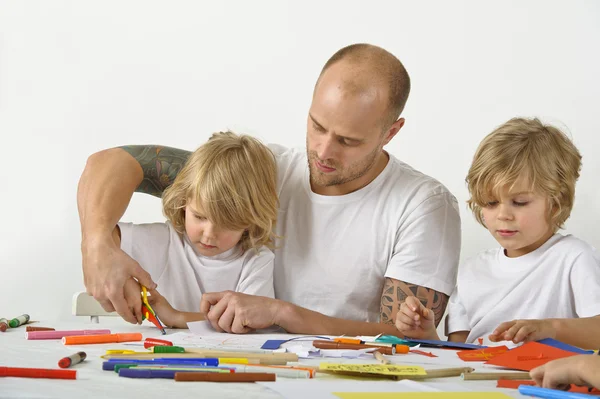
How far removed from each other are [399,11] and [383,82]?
1.45 metres

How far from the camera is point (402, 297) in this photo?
2121 mm

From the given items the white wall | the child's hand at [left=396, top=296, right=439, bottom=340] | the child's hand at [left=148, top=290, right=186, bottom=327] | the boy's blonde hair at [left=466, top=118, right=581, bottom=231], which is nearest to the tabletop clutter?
the child's hand at [left=396, top=296, right=439, bottom=340]

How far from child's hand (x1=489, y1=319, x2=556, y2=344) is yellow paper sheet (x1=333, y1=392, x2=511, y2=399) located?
488 millimetres

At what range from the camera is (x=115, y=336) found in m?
1.54

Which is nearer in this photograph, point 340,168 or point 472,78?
point 340,168

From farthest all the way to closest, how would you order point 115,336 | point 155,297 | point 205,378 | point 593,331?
point 155,297 → point 593,331 → point 115,336 → point 205,378

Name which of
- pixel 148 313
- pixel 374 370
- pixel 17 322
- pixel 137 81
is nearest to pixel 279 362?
pixel 374 370

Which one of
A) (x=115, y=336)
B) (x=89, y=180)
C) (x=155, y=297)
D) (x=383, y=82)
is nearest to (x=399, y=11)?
(x=383, y=82)

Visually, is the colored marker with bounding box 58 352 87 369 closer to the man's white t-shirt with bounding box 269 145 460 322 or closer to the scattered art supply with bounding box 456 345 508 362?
the scattered art supply with bounding box 456 345 508 362

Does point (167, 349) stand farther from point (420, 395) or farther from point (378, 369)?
point (420, 395)

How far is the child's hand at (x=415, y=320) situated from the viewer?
5.77ft

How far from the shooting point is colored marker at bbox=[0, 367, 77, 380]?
106 centimetres

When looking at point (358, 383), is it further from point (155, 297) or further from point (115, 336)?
point (155, 297)

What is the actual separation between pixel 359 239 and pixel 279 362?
1027mm
